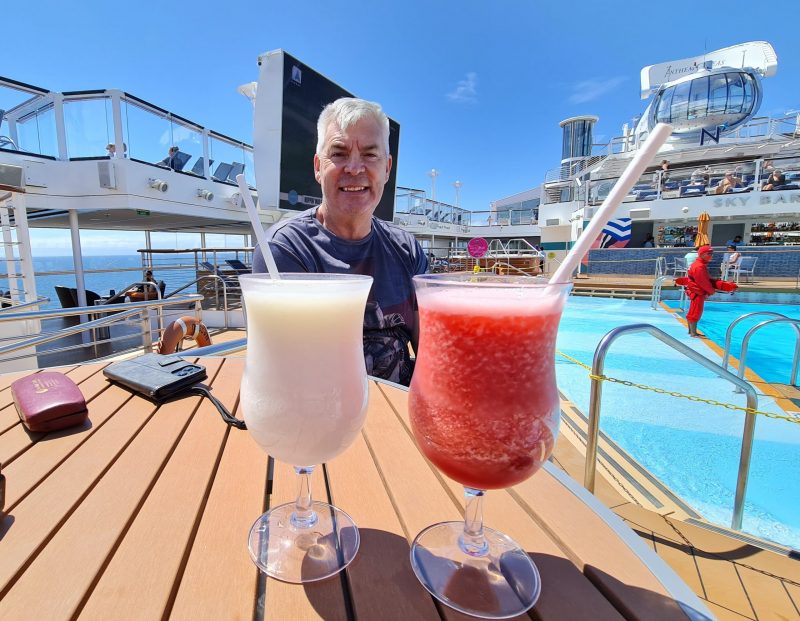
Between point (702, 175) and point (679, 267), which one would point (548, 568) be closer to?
point (679, 267)

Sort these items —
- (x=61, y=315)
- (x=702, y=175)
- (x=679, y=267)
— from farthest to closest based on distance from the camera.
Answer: (x=702, y=175)
(x=679, y=267)
(x=61, y=315)

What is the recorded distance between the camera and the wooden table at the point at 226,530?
52 cm

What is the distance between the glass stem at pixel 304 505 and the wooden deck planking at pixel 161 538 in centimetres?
16

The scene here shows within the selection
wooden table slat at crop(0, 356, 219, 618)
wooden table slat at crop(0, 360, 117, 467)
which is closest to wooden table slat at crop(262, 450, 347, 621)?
wooden table slat at crop(0, 356, 219, 618)

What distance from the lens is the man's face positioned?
1.68 metres

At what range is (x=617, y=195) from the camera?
1.89 ft

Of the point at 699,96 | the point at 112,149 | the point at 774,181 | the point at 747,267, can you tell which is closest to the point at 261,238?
the point at 112,149

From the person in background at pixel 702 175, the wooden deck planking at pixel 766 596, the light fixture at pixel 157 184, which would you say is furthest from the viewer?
the person in background at pixel 702 175

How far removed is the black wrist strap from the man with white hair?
536 millimetres

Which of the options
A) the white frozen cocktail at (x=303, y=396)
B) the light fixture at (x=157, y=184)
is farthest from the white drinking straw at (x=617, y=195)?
the light fixture at (x=157, y=184)

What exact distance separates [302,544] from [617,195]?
27.1 inches

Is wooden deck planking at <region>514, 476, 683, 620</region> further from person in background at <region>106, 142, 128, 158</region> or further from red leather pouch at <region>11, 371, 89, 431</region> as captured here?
person in background at <region>106, 142, 128, 158</region>

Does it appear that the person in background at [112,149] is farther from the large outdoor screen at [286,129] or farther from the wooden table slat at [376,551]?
the wooden table slat at [376,551]

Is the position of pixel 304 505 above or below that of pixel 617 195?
below
